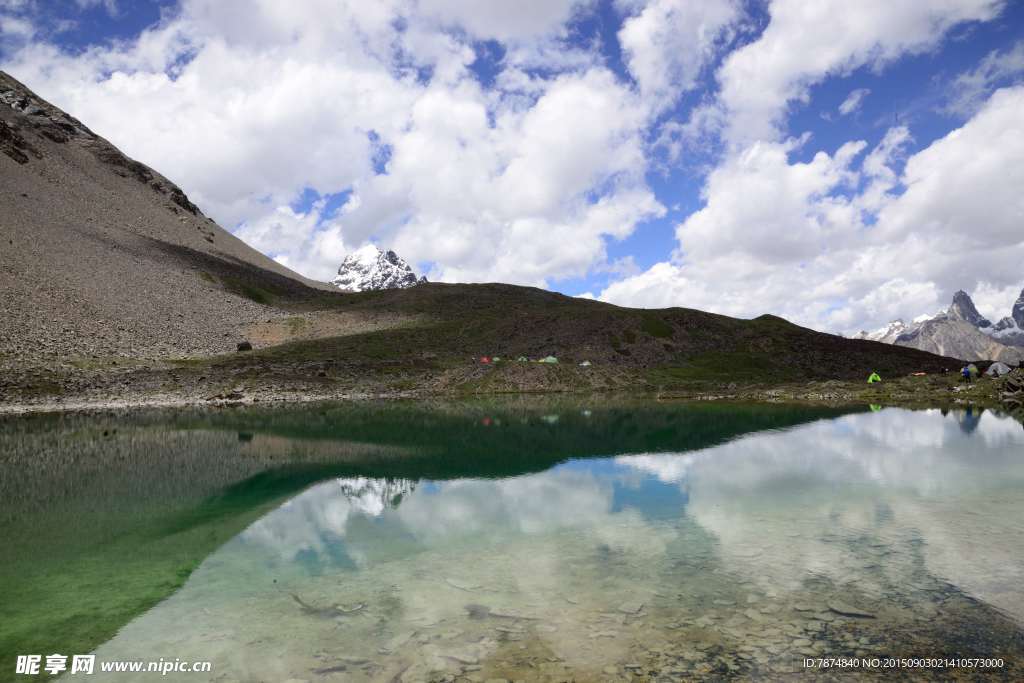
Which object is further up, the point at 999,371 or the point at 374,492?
the point at 999,371

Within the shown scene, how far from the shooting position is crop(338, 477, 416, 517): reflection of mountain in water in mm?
34297

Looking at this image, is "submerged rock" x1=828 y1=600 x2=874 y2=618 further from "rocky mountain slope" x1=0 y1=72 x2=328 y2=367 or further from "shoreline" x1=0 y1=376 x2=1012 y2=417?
"rocky mountain slope" x1=0 y1=72 x2=328 y2=367

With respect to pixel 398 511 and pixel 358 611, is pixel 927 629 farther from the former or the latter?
pixel 398 511

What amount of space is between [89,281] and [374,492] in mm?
127325

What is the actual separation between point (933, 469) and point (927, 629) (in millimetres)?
30613

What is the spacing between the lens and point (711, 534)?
87.8ft

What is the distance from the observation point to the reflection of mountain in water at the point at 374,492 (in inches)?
1350

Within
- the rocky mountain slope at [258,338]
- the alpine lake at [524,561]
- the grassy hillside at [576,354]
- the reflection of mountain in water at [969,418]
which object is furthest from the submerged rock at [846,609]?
the grassy hillside at [576,354]

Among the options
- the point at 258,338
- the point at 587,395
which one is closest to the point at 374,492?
the point at 587,395

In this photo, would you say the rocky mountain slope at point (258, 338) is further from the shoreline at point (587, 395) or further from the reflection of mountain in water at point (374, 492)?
the reflection of mountain in water at point (374, 492)

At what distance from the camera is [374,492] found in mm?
38344

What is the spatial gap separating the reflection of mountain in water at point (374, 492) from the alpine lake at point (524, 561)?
12.3 inches

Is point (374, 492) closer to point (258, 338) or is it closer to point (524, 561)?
point (524, 561)

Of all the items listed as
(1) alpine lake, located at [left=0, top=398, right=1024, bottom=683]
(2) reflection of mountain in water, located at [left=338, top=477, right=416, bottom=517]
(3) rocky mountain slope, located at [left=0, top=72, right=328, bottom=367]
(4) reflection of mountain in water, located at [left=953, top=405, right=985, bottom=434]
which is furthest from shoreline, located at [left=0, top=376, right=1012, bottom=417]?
A: (2) reflection of mountain in water, located at [left=338, top=477, right=416, bottom=517]
